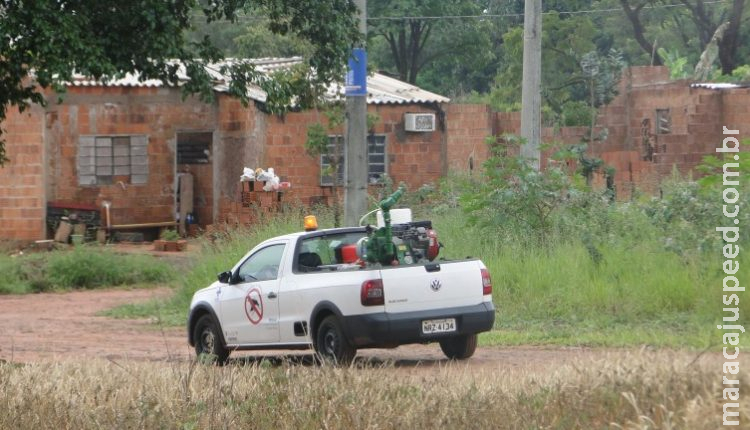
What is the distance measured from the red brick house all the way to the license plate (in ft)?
52.2

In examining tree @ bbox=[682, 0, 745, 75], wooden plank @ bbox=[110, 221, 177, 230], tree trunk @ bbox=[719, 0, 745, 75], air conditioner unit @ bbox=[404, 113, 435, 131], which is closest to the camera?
wooden plank @ bbox=[110, 221, 177, 230]

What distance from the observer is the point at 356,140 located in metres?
16.7

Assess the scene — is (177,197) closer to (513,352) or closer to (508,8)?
(513,352)

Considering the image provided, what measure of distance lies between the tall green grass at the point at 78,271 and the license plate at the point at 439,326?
12485 mm

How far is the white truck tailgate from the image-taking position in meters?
12.4

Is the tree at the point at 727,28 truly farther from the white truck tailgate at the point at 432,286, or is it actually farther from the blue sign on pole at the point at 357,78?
the white truck tailgate at the point at 432,286

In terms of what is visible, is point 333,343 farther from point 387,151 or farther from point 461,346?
point 387,151

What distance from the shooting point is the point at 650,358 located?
8.23m

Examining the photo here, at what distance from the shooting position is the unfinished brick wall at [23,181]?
27.8 meters

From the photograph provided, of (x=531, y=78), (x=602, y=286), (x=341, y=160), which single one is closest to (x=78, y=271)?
(x=341, y=160)

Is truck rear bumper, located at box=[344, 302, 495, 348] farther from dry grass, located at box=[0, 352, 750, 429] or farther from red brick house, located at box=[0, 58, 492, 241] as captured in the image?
red brick house, located at box=[0, 58, 492, 241]

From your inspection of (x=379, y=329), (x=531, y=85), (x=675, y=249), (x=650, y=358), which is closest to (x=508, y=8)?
(x=531, y=85)

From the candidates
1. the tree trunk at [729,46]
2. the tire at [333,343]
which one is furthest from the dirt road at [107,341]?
the tree trunk at [729,46]

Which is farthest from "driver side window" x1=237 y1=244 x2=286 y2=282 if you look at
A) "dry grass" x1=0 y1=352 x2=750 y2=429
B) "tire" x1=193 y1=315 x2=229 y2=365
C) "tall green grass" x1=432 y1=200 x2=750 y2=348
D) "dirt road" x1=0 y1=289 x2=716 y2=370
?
"dry grass" x1=0 y1=352 x2=750 y2=429
